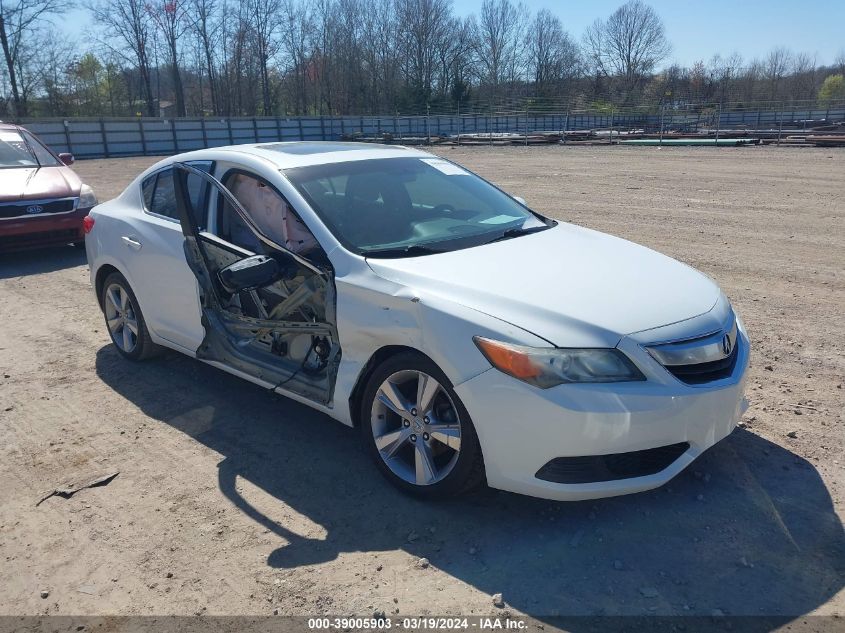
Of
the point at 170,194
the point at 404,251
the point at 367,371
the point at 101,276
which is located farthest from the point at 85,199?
the point at 367,371

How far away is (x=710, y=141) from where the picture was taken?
3083cm

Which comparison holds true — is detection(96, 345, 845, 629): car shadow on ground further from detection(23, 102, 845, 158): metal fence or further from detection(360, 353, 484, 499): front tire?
detection(23, 102, 845, 158): metal fence

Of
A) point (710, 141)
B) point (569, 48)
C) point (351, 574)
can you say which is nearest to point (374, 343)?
point (351, 574)

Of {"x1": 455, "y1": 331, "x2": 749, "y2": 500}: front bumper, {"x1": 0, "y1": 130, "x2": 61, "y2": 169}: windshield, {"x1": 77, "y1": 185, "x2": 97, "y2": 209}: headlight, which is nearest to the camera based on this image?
{"x1": 455, "y1": 331, "x2": 749, "y2": 500}: front bumper

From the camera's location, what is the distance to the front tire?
3162mm

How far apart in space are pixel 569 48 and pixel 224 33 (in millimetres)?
41205

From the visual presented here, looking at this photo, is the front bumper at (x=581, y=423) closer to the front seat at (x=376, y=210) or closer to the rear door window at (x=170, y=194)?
the front seat at (x=376, y=210)

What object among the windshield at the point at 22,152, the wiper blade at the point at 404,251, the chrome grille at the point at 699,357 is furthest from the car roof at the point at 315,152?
the windshield at the point at 22,152

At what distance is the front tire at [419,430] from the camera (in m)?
3.16

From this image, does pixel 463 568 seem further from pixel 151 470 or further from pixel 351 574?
pixel 151 470

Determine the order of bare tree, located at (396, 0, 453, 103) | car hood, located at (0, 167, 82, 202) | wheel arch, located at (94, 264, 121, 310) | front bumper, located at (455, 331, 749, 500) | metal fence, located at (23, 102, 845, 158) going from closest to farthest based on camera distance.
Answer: front bumper, located at (455, 331, 749, 500) < wheel arch, located at (94, 264, 121, 310) < car hood, located at (0, 167, 82, 202) < metal fence, located at (23, 102, 845, 158) < bare tree, located at (396, 0, 453, 103)

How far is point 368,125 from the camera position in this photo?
48250mm

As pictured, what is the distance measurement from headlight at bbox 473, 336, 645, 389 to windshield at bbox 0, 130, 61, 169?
31.3 ft

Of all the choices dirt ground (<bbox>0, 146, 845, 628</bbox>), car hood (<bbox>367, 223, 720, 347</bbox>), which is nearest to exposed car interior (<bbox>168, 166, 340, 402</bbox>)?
dirt ground (<bbox>0, 146, 845, 628</bbox>)
